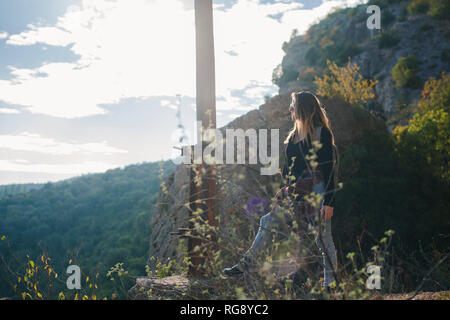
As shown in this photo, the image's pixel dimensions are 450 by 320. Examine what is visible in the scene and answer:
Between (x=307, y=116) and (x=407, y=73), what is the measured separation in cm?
1896

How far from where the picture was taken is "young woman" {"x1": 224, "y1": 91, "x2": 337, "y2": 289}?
2.27 metres

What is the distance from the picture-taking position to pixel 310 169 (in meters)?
2.39

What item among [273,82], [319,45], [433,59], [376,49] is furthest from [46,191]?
[433,59]

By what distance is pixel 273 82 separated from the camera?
35562 millimetres

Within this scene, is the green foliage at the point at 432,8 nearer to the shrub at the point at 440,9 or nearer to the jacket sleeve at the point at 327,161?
the shrub at the point at 440,9

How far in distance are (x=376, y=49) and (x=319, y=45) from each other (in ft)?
33.3

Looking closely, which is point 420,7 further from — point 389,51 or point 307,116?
point 307,116

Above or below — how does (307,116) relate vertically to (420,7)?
below

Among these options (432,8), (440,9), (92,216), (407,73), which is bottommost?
(92,216)

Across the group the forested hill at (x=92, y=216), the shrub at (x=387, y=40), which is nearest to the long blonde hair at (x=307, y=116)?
the forested hill at (x=92, y=216)

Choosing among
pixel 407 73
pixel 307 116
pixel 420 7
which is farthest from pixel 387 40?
pixel 307 116

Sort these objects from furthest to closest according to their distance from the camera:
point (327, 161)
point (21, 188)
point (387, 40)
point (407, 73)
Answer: point (21, 188)
point (387, 40)
point (407, 73)
point (327, 161)

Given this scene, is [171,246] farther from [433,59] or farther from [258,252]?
[433,59]

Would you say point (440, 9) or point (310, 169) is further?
point (440, 9)
